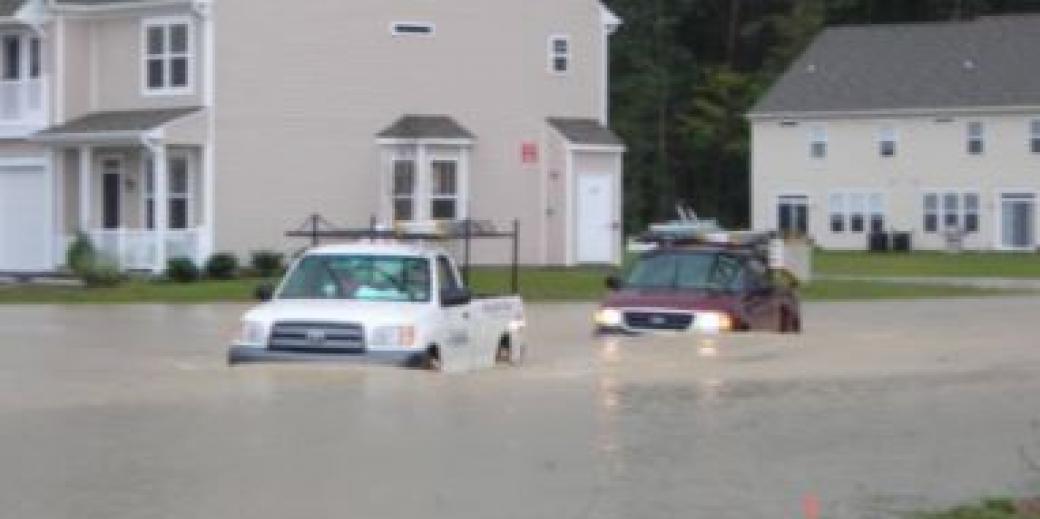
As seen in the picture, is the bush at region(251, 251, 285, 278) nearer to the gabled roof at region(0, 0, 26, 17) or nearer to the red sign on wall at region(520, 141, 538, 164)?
the red sign on wall at region(520, 141, 538, 164)

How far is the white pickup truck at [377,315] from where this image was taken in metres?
20.4

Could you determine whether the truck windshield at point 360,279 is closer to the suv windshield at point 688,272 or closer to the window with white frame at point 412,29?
the suv windshield at point 688,272

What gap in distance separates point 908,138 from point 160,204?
133ft

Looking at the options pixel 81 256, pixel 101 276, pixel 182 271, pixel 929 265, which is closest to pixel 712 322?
pixel 101 276

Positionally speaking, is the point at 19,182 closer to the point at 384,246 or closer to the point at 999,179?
the point at 384,246

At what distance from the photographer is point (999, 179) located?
255 ft

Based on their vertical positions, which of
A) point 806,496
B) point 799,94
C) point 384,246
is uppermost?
point 799,94

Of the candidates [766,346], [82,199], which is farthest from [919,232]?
[766,346]

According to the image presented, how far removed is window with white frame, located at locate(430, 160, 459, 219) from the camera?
48.7 metres

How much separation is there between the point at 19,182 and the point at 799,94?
39.7 m

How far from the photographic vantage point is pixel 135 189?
4803cm

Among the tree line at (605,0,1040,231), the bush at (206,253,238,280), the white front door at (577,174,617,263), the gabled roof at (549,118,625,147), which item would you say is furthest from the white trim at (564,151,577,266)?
the tree line at (605,0,1040,231)

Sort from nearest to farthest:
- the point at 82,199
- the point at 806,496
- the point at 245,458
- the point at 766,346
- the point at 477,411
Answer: the point at 806,496, the point at 245,458, the point at 477,411, the point at 766,346, the point at 82,199

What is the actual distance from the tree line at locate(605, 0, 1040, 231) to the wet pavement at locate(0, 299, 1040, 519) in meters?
65.5
